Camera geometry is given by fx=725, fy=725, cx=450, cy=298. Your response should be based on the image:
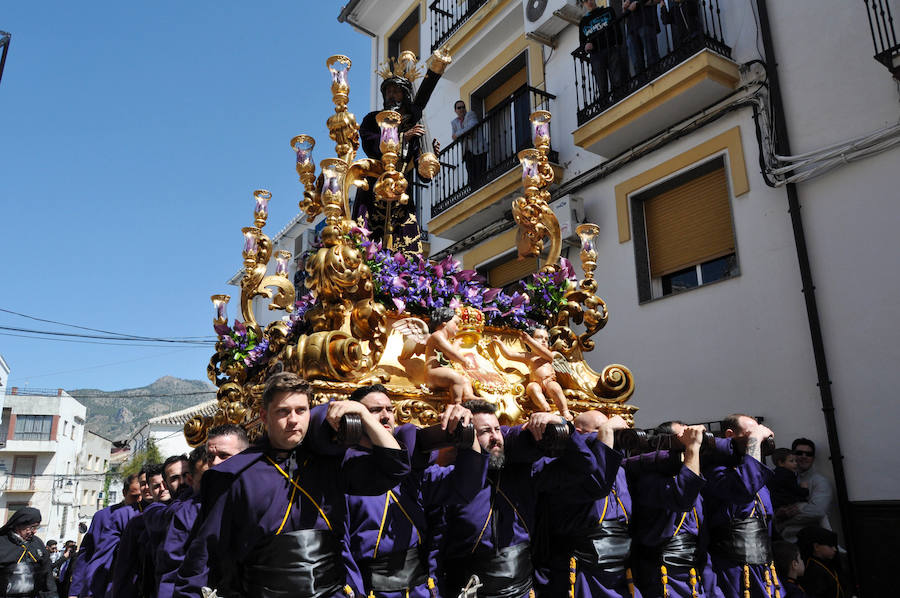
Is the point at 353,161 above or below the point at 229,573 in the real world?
above

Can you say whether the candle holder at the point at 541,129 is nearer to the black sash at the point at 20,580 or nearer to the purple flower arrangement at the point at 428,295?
the purple flower arrangement at the point at 428,295

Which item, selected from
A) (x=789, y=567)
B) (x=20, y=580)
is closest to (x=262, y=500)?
(x=789, y=567)

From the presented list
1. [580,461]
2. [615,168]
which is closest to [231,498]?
[580,461]

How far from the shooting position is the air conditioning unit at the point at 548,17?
977cm

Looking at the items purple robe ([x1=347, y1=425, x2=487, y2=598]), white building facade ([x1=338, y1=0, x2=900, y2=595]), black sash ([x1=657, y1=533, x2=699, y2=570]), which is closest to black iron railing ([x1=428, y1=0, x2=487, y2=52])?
white building facade ([x1=338, y1=0, x2=900, y2=595])

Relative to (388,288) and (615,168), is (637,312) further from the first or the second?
(388,288)

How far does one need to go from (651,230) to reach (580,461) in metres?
5.73

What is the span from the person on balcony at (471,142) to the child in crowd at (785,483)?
5809 mm

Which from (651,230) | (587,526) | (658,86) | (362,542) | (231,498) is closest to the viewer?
(231,498)

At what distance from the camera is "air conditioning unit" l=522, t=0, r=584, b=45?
9773 mm

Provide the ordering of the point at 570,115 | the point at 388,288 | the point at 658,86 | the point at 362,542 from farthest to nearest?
the point at 570,115 < the point at 658,86 < the point at 388,288 < the point at 362,542

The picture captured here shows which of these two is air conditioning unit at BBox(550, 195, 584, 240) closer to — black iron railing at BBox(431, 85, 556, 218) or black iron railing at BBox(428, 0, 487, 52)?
black iron railing at BBox(431, 85, 556, 218)

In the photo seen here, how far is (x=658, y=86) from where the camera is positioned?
789 cm

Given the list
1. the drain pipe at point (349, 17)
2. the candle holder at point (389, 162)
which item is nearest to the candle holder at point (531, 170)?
the candle holder at point (389, 162)
